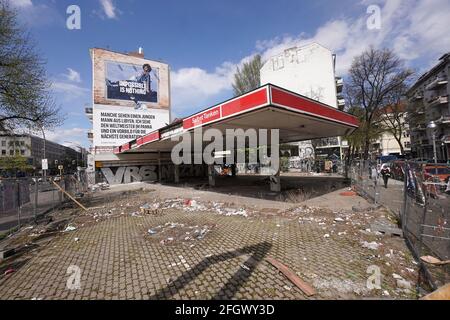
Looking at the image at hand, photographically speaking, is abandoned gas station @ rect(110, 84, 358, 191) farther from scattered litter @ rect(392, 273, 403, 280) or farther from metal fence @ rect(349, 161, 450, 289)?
scattered litter @ rect(392, 273, 403, 280)

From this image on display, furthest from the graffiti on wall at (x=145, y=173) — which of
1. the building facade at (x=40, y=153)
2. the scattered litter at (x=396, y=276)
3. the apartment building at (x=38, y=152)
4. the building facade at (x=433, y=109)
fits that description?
the building facade at (x=433, y=109)

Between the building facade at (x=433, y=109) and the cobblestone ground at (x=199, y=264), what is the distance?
34.8 metres

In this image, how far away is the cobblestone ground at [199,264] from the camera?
124 inches

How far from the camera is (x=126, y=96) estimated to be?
27.9 m

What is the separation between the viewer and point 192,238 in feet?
18.0

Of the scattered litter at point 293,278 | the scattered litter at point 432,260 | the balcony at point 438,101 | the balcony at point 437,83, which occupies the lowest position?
the scattered litter at point 293,278

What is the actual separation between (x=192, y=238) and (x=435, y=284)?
462cm

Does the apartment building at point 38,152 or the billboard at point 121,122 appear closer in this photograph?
the apartment building at point 38,152

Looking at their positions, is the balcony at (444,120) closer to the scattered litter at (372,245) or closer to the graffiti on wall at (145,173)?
the graffiti on wall at (145,173)

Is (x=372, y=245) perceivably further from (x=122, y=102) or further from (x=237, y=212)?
(x=122, y=102)

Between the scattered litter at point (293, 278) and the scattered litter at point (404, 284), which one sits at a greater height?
the scattered litter at point (293, 278)

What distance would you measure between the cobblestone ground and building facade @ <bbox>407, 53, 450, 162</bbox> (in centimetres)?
3485

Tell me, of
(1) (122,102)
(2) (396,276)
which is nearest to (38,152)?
(1) (122,102)
